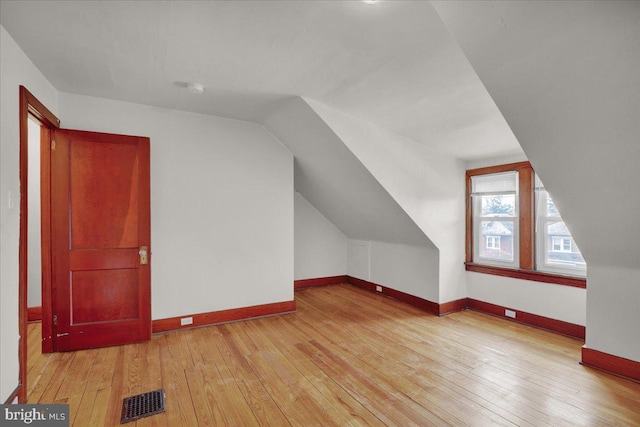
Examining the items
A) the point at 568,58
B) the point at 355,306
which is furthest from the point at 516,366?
the point at 568,58

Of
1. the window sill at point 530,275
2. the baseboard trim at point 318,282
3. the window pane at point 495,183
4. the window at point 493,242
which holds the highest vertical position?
the window pane at point 495,183

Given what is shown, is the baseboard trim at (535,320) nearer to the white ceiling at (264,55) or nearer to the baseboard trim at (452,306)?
the baseboard trim at (452,306)

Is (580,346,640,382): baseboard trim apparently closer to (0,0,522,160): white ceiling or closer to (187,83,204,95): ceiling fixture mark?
(0,0,522,160): white ceiling

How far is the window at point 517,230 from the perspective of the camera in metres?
3.63

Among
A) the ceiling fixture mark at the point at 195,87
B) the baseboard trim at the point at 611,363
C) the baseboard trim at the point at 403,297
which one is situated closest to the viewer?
the baseboard trim at the point at 611,363

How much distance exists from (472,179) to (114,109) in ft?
15.2

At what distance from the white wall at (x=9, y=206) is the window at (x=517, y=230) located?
488 cm

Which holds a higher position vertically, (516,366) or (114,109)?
(114,109)

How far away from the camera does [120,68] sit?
8.39 feet

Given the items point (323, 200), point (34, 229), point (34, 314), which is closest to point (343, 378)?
point (323, 200)

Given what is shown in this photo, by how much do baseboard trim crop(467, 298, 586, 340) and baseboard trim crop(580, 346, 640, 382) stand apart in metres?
0.68

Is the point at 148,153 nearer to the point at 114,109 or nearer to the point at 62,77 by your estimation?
the point at 114,109

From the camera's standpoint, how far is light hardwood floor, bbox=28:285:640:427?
211 centimetres

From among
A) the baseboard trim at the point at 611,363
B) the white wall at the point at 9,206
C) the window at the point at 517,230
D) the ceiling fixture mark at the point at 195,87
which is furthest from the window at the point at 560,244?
the white wall at the point at 9,206
